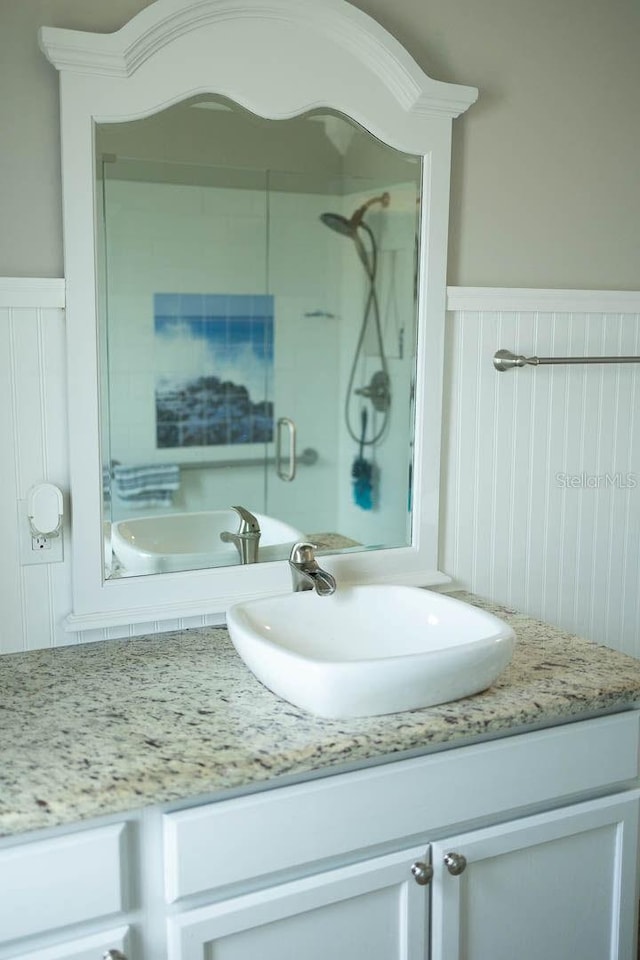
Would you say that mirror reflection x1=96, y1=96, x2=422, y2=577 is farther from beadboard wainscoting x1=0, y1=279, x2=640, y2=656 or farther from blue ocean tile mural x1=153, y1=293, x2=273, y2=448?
beadboard wainscoting x1=0, y1=279, x2=640, y2=656

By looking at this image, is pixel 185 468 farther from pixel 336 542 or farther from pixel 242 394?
pixel 336 542

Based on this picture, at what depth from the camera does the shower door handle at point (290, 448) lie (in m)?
2.07

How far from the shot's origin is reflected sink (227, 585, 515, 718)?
1.54 meters

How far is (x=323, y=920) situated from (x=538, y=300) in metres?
1.41

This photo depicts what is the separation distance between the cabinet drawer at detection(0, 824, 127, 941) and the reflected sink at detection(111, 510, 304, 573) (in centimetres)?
65

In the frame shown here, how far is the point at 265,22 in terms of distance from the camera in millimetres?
1950

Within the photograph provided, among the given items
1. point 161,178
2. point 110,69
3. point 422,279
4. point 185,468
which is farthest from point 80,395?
point 422,279

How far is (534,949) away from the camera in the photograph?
1.80 metres

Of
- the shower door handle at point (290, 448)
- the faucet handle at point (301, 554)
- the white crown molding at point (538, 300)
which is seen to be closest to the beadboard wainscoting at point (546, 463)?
the white crown molding at point (538, 300)

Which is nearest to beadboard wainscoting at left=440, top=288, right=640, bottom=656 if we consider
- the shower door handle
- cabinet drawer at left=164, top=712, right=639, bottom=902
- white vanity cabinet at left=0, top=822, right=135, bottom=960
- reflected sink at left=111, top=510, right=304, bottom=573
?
the shower door handle

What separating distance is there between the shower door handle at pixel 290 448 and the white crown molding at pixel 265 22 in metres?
0.69

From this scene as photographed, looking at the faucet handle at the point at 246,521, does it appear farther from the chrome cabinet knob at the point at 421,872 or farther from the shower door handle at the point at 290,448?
the chrome cabinet knob at the point at 421,872

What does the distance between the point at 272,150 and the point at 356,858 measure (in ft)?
4.28

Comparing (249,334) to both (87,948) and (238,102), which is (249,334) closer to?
(238,102)
